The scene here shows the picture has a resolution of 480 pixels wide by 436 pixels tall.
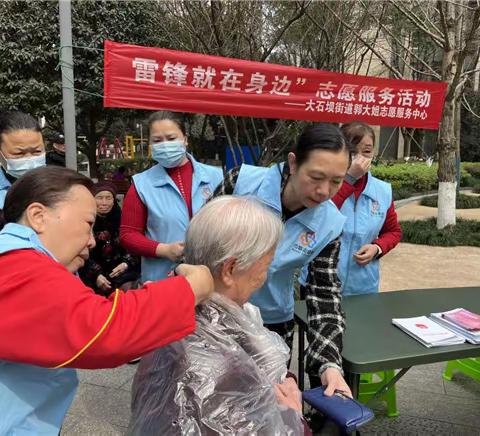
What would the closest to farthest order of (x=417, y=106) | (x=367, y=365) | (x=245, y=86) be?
(x=367, y=365), (x=245, y=86), (x=417, y=106)

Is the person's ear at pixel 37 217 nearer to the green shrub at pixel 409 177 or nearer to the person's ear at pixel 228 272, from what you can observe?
the person's ear at pixel 228 272

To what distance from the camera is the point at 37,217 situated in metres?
1.03

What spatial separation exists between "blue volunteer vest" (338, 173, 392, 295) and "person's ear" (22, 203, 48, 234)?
1.79 metres

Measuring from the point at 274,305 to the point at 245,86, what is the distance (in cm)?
276

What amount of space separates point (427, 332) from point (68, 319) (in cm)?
158

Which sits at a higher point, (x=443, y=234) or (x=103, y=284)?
(x=103, y=284)

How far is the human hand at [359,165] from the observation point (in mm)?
2445

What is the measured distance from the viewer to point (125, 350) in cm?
87

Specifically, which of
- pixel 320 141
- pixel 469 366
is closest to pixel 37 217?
pixel 320 141

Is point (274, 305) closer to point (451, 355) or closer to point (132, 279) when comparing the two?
point (451, 355)

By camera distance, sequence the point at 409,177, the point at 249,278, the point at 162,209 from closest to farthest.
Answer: the point at 249,278 → the point at 162,209 → the point at 409,177

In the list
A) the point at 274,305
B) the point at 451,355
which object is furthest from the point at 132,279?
the point at 451,355

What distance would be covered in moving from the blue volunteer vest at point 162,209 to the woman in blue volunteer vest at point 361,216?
0.77 m

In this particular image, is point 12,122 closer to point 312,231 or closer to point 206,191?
point 206,191
